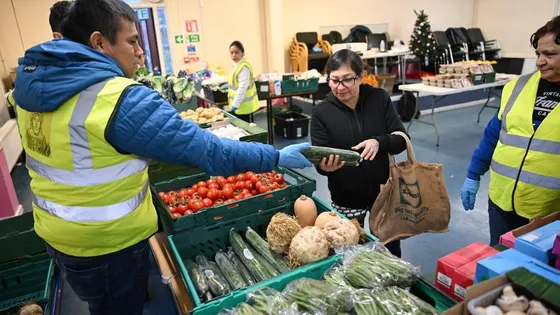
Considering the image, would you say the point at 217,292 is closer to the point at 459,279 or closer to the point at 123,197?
the point at 123,197

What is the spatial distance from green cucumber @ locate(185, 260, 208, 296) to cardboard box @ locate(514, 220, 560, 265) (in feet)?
3.62

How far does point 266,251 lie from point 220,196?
0.56m

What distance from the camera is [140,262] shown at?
56.4 inches

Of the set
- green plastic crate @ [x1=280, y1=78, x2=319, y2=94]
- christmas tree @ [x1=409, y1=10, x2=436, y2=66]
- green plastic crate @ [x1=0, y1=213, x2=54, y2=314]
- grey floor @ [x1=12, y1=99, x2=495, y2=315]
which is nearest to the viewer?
green plastic crate @ [x1=0, y1=213, x2=54, y2=314]

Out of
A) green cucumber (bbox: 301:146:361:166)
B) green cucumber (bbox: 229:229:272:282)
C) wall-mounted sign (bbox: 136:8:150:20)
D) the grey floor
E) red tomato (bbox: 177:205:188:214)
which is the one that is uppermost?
wall-mounted sign (bbox: 136:8:150:20)

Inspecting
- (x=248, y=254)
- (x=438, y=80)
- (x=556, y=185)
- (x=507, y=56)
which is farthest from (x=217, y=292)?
(x=507, y=56)

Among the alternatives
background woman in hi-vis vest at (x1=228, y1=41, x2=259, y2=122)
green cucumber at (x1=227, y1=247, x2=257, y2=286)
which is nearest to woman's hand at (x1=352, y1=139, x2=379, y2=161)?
green cucumber at (x1=227, y1=247, x2=257, y2=286)

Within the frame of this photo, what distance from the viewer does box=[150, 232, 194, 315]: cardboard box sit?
1.42 metres

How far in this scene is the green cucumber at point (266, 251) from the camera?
143 centimetres

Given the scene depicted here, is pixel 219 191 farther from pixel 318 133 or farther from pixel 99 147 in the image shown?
pixel 99 147

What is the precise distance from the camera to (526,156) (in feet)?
5.35

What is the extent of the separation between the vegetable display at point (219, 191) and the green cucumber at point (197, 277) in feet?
1.09

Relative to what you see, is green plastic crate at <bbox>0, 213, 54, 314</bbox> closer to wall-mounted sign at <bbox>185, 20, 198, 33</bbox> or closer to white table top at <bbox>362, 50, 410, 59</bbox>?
wall-mounted sign at <bbox>185, 20, 198, 33</bbox>

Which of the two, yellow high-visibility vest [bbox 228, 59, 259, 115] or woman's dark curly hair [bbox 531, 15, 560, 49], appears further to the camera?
yellow high-visibility vest [bbox 228, 59, 259, 115]
